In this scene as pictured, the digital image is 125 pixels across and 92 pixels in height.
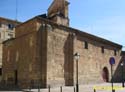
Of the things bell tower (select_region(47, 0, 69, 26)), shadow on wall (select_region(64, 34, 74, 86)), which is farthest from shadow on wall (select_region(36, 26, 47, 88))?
A: bell tower (select_region(47, 0, 69, 26))

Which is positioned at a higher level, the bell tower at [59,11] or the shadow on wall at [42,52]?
the bell tower at [59,11]

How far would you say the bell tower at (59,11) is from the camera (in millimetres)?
41491

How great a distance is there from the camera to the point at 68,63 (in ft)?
113

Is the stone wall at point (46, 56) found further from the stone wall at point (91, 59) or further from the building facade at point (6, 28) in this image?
the building facade at point (6, 28)

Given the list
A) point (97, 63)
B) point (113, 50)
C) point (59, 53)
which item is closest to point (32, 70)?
point (59, 53)

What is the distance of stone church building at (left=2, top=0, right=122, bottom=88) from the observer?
101 ft

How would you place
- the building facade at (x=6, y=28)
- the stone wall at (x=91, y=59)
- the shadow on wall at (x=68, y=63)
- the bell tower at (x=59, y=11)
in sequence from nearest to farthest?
1. the shadow on wall at (x=68, y=63)
2. the stone wall at (x=91, y=59)
3. the bell tower at (x=59, y=11)
4. the building facade at (x=6, y=28)

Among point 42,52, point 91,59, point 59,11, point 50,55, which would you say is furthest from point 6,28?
point 50,55

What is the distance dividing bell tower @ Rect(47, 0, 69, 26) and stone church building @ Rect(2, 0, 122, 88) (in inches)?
9.3

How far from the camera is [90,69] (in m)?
38.3

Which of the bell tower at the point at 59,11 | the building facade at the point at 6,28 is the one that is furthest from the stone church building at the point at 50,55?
the building facade at the point at 6,28

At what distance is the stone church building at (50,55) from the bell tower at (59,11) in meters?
0.24

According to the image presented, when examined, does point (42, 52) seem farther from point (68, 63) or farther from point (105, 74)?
point (105, 74)

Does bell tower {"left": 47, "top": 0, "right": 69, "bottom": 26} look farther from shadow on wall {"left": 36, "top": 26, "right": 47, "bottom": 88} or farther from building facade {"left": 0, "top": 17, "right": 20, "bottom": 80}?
building facade {"left": 0, "top": 17, "right": 20, "bottom": 80}
